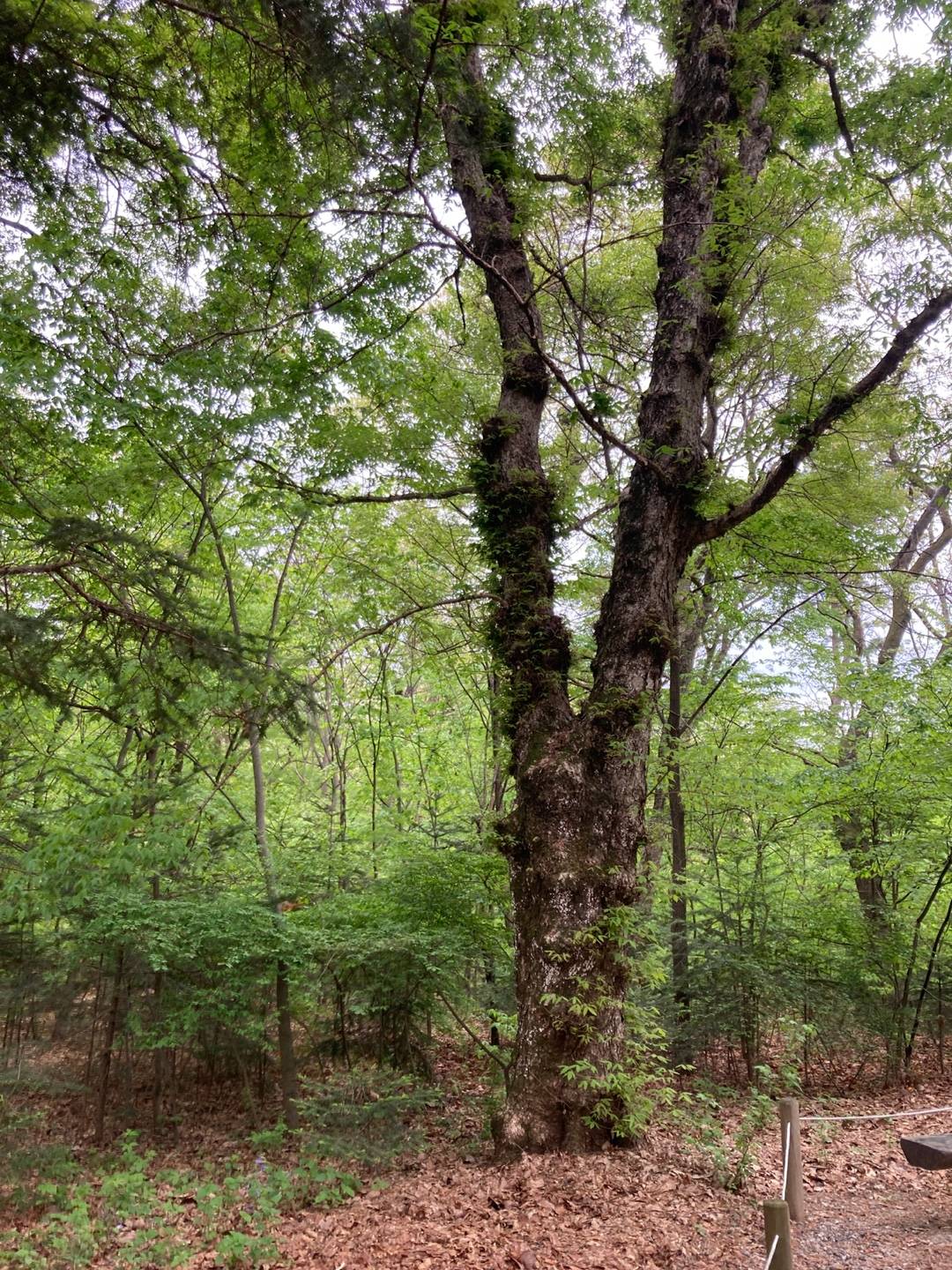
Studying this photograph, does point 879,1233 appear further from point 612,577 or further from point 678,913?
point 678,913

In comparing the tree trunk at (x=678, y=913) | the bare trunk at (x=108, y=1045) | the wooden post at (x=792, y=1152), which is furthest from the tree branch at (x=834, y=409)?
the bare trunk at (x=108, y=1045)

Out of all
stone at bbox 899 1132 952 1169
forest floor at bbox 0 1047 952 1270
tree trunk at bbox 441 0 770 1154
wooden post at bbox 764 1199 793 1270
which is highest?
tree trunk at bbox 441 0 770 1154

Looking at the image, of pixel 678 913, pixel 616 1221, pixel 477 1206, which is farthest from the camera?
pixel 678 913

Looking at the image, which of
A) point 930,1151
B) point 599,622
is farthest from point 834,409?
point 930,1151

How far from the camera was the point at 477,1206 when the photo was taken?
4090 mm

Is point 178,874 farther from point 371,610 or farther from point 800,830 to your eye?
point 800,830

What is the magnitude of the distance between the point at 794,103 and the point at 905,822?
6695mm

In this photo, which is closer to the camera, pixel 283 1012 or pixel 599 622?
pixel 599 622

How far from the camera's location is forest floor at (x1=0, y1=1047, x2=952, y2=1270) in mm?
Answer: 3680

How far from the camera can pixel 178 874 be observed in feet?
23.4

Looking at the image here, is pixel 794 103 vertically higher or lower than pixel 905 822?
higher

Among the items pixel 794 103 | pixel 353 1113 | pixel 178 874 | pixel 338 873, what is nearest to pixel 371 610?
pixel 338 873

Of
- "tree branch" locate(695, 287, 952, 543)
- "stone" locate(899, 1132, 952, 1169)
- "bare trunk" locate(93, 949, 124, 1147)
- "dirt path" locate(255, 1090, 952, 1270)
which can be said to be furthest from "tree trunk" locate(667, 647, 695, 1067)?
"bare trunk" locate(93, 949, 124, 1147)

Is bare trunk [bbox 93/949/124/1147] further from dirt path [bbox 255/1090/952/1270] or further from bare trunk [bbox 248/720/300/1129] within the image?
dirt path [bbox 255/1090/952/1270]
